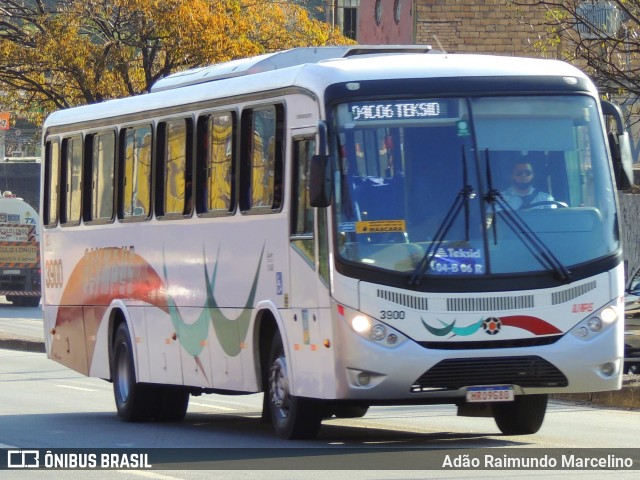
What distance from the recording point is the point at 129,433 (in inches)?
543

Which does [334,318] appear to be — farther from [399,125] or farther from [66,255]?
[66,255]

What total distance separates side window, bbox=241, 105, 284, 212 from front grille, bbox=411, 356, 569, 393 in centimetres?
208

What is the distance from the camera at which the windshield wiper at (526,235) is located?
36.7 ft

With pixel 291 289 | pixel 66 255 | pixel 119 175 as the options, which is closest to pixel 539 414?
pixel 291 289

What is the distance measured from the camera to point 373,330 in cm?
1095

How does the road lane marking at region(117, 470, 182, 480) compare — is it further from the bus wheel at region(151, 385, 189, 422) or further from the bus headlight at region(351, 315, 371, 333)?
the bus wheel at region(151, 385, 189, 422)

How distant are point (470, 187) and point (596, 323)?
1.35 m

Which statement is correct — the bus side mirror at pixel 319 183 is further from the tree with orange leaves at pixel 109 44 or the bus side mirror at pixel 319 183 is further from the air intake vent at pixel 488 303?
the tree with orange leaves at pixel 109 44

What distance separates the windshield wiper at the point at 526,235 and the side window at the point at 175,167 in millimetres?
3678

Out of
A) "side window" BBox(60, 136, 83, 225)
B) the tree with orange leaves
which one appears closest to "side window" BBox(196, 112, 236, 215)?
"side window" BBox(60, 136, 83, 225)

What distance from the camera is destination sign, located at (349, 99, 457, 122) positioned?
449 inches

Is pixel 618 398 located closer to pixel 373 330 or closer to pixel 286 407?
pixel 286 407

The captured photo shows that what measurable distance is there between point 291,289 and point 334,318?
2.95ft

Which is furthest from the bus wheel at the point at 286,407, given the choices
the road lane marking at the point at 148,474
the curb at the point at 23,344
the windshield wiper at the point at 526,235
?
the curb at the point at 23,344
